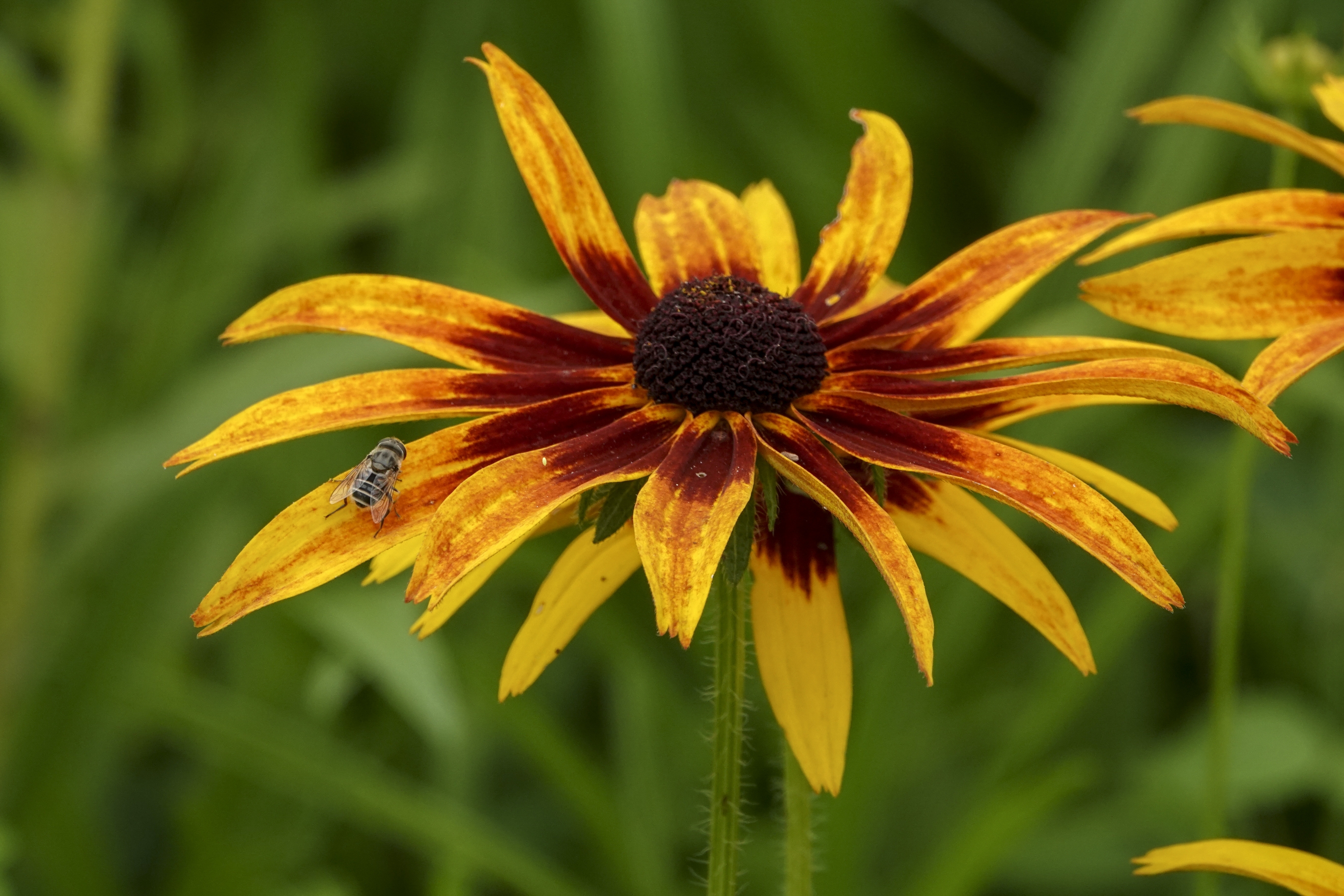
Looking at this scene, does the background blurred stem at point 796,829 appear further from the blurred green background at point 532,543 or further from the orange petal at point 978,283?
the orange petal at point 978,283

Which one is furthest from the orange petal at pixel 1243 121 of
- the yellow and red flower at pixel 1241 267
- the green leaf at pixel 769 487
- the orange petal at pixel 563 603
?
the orange petal at pixel 563 603

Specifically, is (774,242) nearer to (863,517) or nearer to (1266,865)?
(863,517)

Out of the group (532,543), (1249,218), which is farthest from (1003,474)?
(532,543)

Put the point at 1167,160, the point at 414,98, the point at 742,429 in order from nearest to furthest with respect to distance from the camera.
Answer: the point at 742,429 < the point at 1167,160 < the point at 414,98

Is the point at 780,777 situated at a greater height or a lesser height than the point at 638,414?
lesser

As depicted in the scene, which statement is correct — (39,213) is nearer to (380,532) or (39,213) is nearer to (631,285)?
(631,285)

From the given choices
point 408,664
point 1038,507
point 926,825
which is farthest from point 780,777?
point 1038,507

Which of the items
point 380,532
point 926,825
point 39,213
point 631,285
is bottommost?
point 926,825
